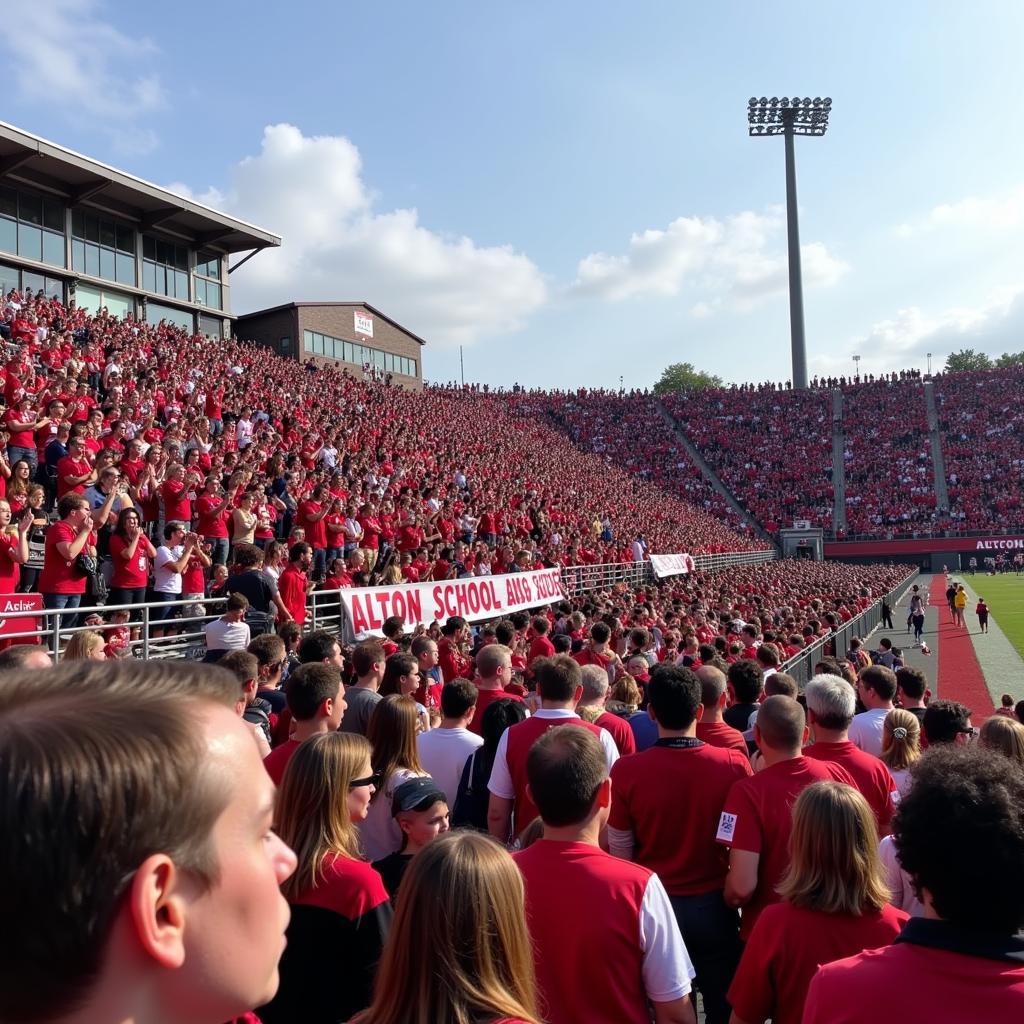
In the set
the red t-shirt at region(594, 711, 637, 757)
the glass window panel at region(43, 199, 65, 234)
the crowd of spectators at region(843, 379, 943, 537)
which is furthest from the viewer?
the crowd of spectators at region(843, 379, 943, 537)

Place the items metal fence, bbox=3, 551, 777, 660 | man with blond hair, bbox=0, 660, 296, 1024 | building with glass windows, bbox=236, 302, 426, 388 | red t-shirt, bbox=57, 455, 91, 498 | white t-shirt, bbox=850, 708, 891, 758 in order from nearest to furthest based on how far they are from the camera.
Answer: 1. man with blond hair, bbox=0, 660, 296, 1024
2. white t-shirt, bbox=850, 708, 891, 758
3. metal fence, bbox=3, 551, 777, 660
4. red t-shirt, bbox=57, 455, 91, 498
5. building with glass windows, bbox=236, 302, 426, 388

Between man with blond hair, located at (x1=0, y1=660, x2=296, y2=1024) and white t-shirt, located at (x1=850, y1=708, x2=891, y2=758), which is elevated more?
man with blond hair, located at (x1=0, y1=660, x2=296, y2=1024)

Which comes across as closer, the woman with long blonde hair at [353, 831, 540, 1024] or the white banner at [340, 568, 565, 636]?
the woman with long blonde hair at [353, 831, 540, 1024]

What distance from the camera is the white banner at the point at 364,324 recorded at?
47000mm

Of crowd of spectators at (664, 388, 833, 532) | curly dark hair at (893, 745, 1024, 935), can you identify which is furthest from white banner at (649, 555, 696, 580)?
curly dark hair at (893, 745, 1024, 935)

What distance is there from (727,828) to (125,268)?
33.1 m

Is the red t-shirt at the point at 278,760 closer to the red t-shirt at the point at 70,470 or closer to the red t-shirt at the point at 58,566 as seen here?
the red t-shirt at the point at 58,566

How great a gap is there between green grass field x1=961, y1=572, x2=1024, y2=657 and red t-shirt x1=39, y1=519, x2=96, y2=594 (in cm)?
2378

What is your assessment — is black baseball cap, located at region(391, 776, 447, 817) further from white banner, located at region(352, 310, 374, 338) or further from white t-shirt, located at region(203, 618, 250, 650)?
white banner, located at region(352, 310, 374, 338)

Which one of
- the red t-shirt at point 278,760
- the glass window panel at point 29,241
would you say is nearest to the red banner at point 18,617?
the red t-shirt at point 278,760

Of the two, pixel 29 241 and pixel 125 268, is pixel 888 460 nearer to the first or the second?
pixel 125 268

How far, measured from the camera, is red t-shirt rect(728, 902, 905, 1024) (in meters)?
2.79

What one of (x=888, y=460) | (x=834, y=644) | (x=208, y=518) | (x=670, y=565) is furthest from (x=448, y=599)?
(x=888, y=460)

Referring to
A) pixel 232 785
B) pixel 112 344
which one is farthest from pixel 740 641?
pixel 112 344
